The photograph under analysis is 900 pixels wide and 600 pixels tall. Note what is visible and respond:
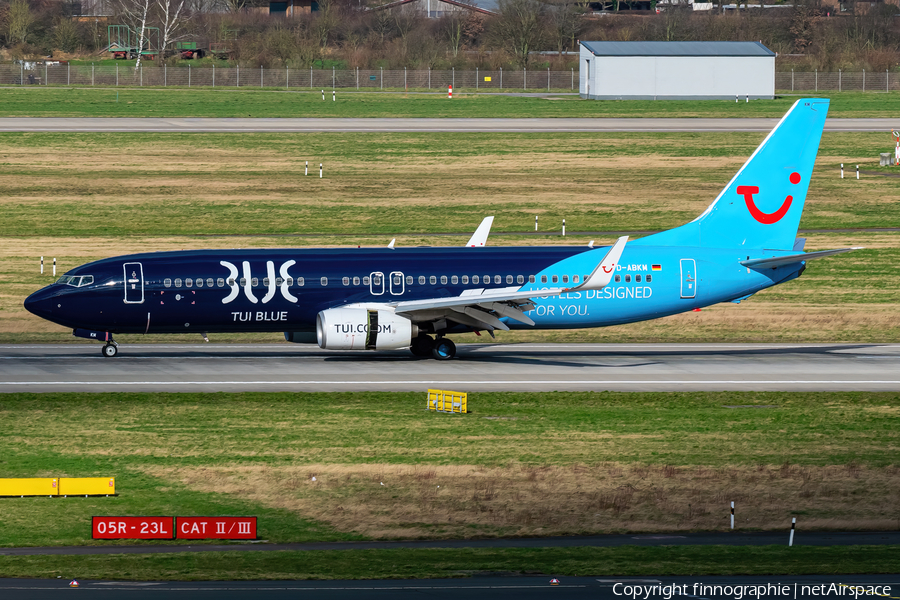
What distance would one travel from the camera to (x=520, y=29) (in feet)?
554

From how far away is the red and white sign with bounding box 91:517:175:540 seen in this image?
26.0 meters

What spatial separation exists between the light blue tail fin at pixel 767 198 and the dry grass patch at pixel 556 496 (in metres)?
17.9

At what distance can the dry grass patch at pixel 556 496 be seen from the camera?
90.3 feet

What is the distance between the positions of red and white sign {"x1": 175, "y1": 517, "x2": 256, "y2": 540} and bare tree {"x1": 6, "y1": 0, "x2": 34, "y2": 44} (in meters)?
169

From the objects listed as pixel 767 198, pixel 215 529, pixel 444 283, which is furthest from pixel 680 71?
pixel 215 529

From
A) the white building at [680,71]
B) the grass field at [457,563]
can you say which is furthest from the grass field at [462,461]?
the white building at [680,71]

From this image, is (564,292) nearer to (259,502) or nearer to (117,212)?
(259,502)

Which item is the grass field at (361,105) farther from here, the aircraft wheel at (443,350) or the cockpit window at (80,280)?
the cockpit window at (80,280)

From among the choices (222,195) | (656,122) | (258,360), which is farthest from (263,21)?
(258,360)

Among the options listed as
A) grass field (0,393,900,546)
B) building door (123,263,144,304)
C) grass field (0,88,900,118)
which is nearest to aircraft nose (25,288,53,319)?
building door (123,263,144,304)

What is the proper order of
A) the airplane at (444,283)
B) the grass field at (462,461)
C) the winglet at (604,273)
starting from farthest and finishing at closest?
the airplane at (444,283), the winglet at (604,273), the grass field at (462,461)

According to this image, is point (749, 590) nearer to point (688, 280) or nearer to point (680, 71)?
point (688, 280)

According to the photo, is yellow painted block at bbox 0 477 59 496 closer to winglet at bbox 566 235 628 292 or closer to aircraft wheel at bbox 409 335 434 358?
winglet at bbox 566 235 628 292

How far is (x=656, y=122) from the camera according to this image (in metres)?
110
